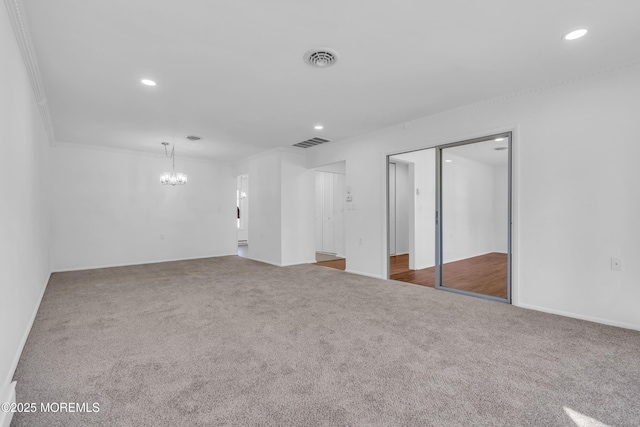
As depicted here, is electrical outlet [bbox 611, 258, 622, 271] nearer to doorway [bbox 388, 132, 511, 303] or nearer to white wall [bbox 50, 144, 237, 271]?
doorway [bbox 388, 132, 511, 303]

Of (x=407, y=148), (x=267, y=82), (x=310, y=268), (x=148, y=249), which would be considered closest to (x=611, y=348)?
(x=407, y=148)

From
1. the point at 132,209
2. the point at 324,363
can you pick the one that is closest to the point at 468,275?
the point at 324,363

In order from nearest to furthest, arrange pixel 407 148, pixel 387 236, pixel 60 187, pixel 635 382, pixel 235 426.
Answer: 1. pixel 235 426
2. pixel 635 382
3. pixel 407 148
4. pixel 387 236
5. pixel 60 187

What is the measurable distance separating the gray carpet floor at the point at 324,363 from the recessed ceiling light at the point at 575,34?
Result: 245cm

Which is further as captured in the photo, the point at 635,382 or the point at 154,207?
the point at 154,207

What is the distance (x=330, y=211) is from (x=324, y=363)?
6.21 metres

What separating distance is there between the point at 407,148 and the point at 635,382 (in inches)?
136

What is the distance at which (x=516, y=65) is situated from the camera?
282 centimetres

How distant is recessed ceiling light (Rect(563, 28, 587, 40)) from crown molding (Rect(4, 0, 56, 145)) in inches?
152

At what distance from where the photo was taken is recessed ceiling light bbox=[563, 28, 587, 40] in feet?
7.50

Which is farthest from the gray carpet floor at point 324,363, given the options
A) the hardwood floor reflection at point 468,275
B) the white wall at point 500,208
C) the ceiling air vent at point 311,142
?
the white wall at point 500,208

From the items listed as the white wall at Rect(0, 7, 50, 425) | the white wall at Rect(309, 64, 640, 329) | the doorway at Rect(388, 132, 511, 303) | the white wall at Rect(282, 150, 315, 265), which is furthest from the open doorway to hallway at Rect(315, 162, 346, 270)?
the white wall at Rect(0, 7, 50, 425)

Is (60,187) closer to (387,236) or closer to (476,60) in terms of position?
(387,236)

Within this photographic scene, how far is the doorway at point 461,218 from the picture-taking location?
4582 millimetres
